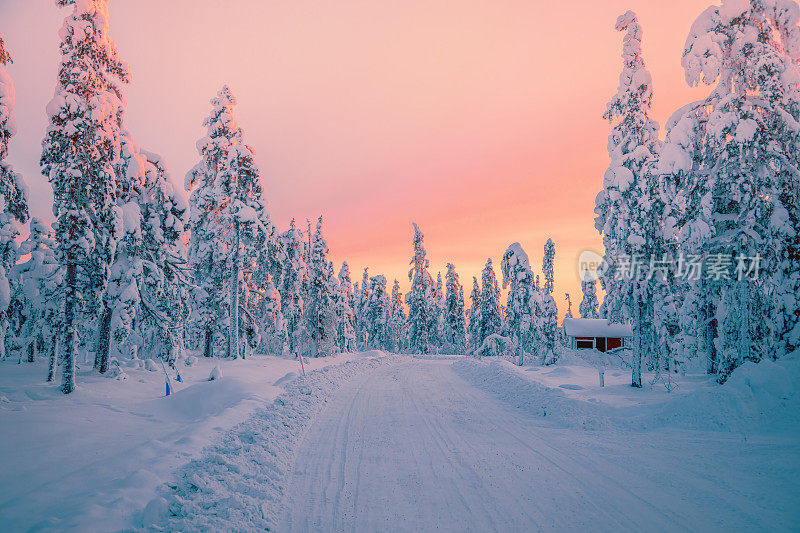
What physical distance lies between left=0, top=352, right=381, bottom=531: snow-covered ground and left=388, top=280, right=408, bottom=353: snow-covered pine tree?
64882mm

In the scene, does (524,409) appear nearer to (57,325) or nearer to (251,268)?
(57,325)

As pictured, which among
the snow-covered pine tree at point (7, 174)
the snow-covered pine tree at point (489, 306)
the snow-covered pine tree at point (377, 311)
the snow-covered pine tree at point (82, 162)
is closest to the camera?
the snow-covered pine tree at point (7, 174)

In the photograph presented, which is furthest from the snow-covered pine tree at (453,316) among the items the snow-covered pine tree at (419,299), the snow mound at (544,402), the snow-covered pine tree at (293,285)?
the snow mound at (544,402)

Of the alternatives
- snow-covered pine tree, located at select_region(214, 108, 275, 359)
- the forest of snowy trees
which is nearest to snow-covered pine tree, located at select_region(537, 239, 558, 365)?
the forest of snowy trees

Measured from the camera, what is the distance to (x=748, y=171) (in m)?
13.5

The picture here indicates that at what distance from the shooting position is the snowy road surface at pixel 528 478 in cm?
550

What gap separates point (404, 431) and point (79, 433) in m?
7.41

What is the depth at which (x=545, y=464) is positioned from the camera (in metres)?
7.73

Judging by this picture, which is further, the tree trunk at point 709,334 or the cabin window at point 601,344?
the cabin window at point 601,344

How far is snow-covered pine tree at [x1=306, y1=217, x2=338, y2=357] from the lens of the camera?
123ft

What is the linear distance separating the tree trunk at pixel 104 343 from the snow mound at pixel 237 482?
1056cm

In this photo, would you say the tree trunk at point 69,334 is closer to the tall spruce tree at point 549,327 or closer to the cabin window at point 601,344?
the tall spruce tree at point 549,327

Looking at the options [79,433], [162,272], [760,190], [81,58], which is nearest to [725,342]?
[760,190]

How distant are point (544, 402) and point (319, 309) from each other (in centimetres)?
2734
